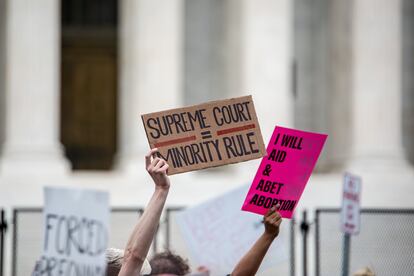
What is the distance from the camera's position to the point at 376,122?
99.0ft

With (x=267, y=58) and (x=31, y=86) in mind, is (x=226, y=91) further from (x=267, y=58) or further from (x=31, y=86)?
(x=31, y=86)

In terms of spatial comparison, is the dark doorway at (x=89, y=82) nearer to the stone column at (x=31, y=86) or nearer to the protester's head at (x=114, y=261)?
the stone column at (x=31, y=86)

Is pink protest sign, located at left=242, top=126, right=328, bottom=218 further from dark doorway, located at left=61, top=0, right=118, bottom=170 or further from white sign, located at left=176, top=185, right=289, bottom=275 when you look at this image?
dark doorway, located at left=61, top=0, right=118, bottom=170

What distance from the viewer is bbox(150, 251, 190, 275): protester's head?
27.6 ft

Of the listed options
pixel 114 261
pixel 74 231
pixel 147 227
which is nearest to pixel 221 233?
pixel 74 231

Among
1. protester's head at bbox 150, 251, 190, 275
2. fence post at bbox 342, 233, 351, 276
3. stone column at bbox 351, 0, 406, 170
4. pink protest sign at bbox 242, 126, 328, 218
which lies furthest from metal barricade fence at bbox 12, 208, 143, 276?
stone column at bbox 351, 0, 406, 170

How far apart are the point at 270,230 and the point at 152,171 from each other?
81cm

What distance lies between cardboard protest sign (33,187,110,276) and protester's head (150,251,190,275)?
67 cm

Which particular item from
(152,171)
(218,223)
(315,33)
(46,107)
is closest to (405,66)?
(315,33)

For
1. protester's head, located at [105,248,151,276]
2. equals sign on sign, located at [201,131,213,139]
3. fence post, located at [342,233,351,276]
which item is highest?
equals sign on sign, located at [201,131,213,139]

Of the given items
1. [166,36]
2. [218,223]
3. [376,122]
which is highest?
[166,36]

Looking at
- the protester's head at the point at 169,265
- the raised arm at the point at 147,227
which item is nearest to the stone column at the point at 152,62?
the protester's head at the point at 169,265

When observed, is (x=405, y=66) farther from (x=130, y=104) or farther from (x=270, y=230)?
(x=270, y=230)

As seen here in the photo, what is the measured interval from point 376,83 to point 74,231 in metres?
21.3
